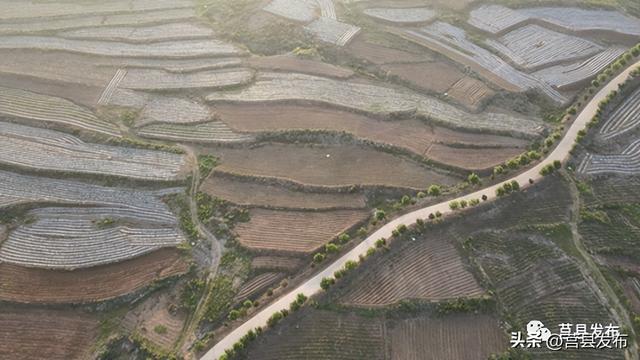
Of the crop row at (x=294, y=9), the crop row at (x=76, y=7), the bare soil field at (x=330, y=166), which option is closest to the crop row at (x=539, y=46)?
the bare soil field at (x=330, y=166)

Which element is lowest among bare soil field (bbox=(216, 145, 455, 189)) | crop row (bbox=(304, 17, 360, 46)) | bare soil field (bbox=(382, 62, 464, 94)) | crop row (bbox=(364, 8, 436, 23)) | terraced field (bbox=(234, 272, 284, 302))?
terraced field (bbox=(234, 272, 284, 302))

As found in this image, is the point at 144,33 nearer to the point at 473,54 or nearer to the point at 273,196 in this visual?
the point at 273,196

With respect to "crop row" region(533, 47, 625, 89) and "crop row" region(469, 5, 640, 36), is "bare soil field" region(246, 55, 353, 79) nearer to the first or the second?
"crop row" region(469, 5, 640, 36)

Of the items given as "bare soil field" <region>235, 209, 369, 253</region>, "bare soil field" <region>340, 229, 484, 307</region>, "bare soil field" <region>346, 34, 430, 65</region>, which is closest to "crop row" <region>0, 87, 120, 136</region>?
"bare soil field" <region>235, 209, 369, 253</region>

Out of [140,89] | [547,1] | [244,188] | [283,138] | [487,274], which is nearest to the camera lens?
[487,274]

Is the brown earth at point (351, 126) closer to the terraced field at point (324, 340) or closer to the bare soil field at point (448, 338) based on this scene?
the bare soil field at point (448, 338)

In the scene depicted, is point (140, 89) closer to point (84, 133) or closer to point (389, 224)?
point (84, 133)

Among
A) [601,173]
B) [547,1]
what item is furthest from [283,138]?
[547,1]
